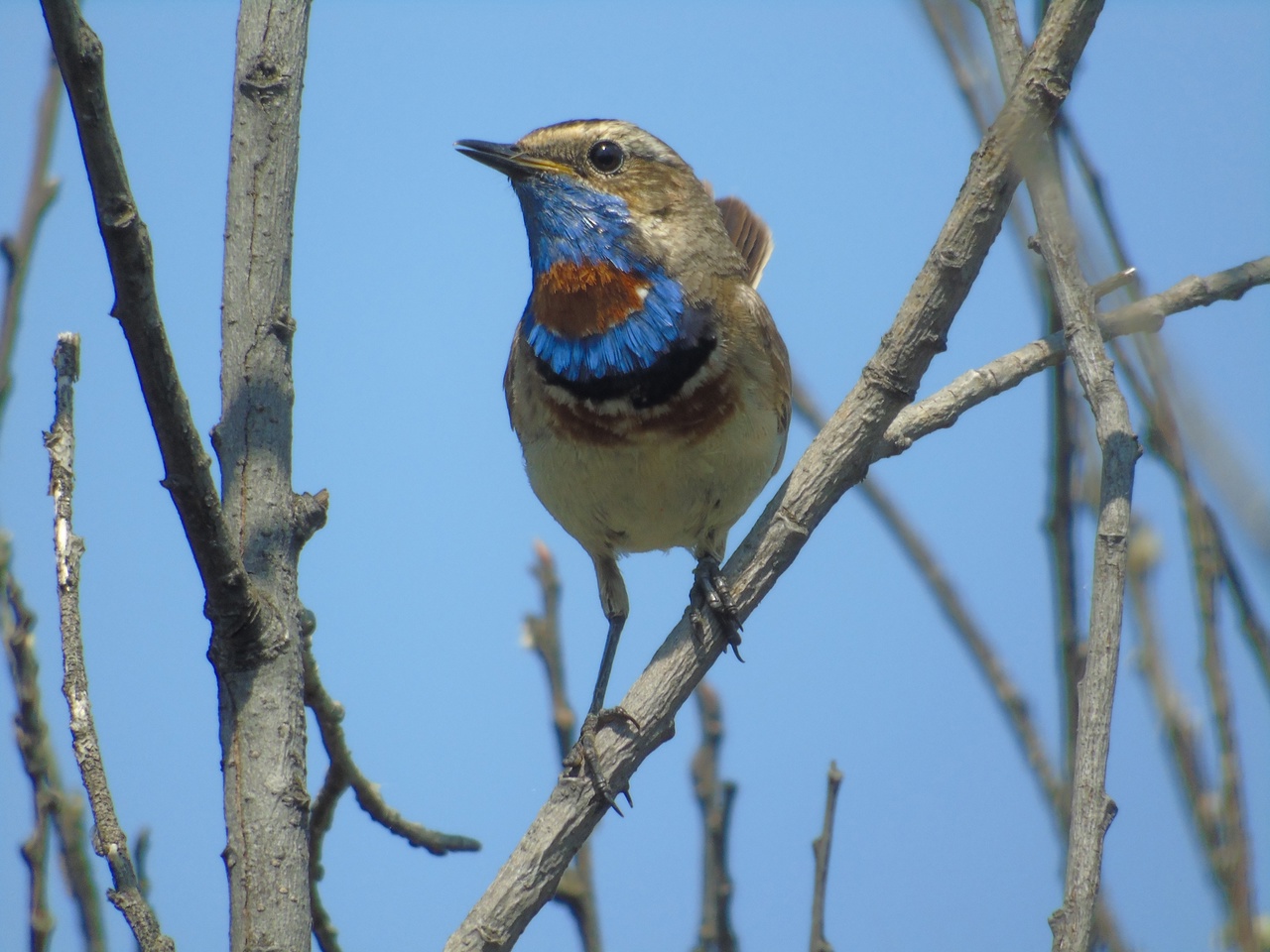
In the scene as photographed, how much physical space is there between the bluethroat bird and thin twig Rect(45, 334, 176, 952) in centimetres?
Result: 216

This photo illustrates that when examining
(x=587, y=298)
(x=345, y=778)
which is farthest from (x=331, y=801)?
(x=587, y=298)

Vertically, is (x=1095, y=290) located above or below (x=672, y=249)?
below

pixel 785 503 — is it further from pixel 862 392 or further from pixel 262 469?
pixel 262 469

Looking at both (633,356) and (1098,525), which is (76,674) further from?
(633,356)

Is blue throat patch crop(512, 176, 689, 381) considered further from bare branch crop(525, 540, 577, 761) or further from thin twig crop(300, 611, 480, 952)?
thin twig crop(300, 611, 480, 952)

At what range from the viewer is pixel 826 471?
12.0 ft

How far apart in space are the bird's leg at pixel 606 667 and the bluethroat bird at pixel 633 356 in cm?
2

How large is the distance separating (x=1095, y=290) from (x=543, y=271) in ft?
8.39

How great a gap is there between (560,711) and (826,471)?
4.69ft

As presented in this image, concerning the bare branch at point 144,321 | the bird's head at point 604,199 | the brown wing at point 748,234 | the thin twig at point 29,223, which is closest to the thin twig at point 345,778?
the bare branch at point 144,321

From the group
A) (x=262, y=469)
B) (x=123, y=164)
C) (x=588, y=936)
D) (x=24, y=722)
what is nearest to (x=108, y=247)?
(x=123, y=164)

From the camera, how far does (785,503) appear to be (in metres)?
3.71

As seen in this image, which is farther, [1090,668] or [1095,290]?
[1095,290]

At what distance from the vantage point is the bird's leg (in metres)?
3.62
